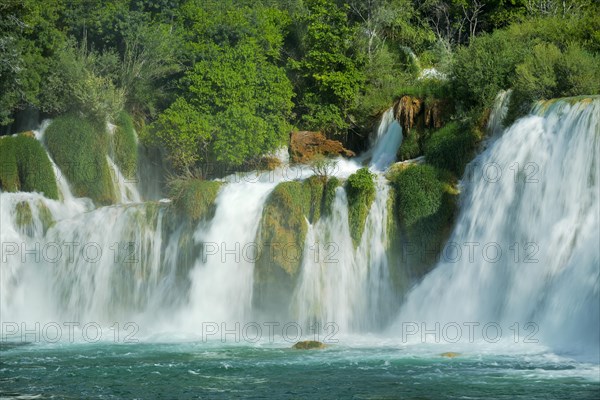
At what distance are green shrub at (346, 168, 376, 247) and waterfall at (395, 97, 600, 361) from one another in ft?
8.09

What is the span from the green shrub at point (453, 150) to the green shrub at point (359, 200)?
2056mm

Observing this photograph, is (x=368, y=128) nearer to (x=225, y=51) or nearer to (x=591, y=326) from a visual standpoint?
(x=225, y=51)

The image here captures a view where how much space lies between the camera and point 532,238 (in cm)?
2422

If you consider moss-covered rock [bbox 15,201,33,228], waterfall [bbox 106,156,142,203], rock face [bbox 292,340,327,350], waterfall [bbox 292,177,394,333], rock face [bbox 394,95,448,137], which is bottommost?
rock face [bbox 292,340,327,350]

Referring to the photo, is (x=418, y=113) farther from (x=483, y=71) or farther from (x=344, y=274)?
(x=344, y=274)

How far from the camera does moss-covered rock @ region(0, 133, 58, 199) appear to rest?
107 ft

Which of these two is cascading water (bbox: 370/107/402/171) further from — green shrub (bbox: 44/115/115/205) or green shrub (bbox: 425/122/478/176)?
green shrub (bbox: 44/115/115/205)

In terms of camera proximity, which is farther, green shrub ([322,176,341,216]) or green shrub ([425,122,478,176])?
green shrub ([425,122,478,176])

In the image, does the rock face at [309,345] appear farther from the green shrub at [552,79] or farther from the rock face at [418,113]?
the rock face at [418,113]

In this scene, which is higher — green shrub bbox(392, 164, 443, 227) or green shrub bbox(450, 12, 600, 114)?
green shrub bbox(450, 12, 600, 114)

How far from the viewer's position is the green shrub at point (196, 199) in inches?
1131

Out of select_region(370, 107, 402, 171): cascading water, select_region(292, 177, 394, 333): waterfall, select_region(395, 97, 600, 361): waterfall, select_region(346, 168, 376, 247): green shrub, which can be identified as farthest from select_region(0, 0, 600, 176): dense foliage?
select_region(395, 97, 600, 361): waterfall

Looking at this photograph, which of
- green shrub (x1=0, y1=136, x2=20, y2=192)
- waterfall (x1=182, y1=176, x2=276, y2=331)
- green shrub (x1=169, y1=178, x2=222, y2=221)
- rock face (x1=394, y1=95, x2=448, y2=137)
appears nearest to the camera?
waterfall (x1=182, y1=176, x2=276, y2=331)

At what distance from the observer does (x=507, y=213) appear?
82.5ft
